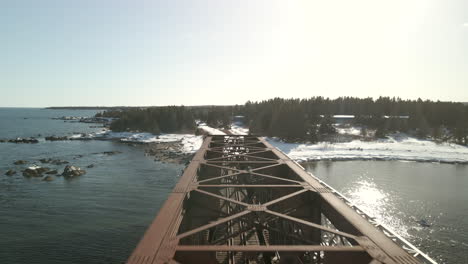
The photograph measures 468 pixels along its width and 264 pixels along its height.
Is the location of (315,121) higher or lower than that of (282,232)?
higher

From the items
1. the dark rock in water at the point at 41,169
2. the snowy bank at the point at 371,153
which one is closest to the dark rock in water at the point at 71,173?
the dark rock in water at the point at 41,169

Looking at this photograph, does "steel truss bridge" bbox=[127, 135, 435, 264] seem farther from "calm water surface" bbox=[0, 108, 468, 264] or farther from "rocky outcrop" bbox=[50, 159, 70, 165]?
"rocky outcrop" bbox=[50, 159, 70, 165]

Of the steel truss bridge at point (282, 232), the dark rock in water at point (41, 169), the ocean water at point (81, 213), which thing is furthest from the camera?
the dark rock in water at point (41, 169)

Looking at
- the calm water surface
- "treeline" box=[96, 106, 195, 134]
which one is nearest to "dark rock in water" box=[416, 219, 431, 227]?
the calm water surface

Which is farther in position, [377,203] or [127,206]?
[377,203]

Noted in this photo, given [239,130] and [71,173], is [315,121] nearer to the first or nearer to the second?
[239,130]

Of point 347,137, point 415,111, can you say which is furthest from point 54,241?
point 415,111

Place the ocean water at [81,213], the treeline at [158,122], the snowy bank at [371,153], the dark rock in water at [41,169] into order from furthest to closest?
the treeline at [158,122] < the snowy bank at [371,153] < the dark rock in water at [41,169] < the ocean water at [81,213]

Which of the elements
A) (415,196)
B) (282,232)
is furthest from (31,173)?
(415,196)

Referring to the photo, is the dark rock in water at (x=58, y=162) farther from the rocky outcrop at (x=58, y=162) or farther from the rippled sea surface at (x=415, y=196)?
the rippled sea surface at (x=415, y=196)
